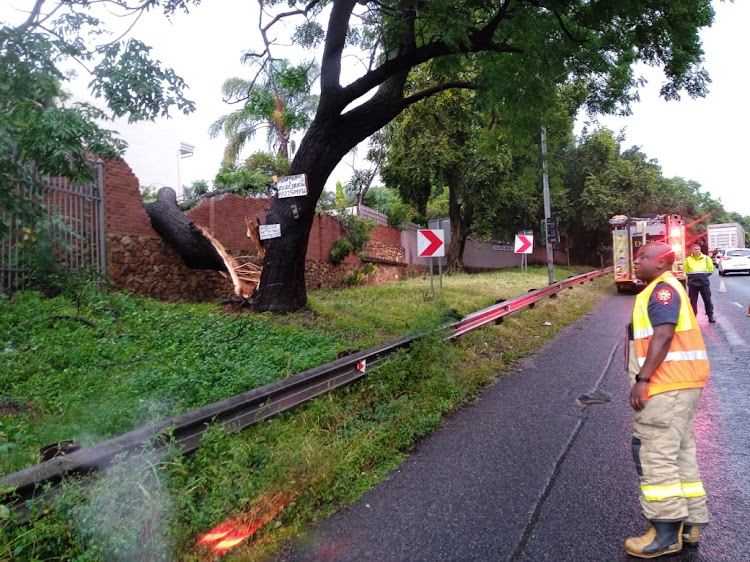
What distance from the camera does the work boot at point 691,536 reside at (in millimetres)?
3023

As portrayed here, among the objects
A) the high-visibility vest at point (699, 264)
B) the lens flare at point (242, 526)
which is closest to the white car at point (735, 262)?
the high-visibility vest at point (699, 264)

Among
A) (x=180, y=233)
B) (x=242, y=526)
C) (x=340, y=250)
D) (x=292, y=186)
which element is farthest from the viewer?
(x=340, y=250)

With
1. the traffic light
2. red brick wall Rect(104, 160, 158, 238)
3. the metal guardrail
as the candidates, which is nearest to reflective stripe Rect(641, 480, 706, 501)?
the metal guardrail

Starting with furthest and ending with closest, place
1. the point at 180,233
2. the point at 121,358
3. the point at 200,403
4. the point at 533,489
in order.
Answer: the point at 180,233 < the point at 121,358 < the point at 200,403 < the point at 533,489

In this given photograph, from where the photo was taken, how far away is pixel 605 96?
383 inches

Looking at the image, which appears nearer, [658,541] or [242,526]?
[658,541]

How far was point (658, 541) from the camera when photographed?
2924 mm

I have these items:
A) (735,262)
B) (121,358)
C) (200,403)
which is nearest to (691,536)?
(200,403)

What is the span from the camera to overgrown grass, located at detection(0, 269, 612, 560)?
301cm

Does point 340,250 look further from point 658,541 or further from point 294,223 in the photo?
point 658,541

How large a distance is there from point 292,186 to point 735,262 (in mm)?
26833

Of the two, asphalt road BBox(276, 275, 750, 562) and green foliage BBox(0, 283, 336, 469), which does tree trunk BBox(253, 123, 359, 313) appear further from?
asphalt road BBox(276, 275, 750, 562)

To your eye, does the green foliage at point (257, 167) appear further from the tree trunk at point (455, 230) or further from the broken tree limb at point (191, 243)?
the broken tree limb at point (191, 243)

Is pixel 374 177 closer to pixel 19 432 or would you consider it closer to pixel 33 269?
pixel 33 269
